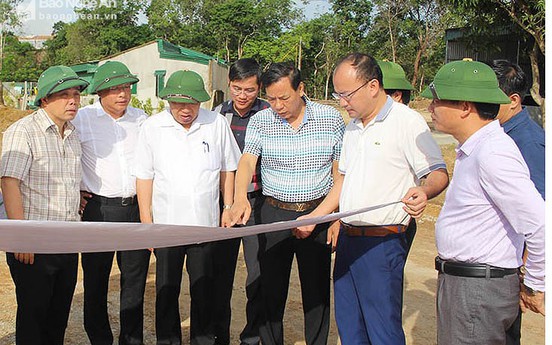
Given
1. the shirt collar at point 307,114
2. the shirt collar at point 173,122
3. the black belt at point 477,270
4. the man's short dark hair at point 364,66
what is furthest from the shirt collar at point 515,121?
the shirt collar at point 173,122

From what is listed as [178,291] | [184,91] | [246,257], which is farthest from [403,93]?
[178,291]

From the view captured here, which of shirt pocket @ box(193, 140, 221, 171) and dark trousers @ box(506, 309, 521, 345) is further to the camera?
shirt pocket @ box(193, 140, 221, 171)

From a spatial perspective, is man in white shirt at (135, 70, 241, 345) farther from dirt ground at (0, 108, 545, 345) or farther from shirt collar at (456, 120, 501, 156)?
shirt collar at (456, 120, 501, 156)

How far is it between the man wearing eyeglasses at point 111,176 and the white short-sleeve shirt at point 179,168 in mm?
195

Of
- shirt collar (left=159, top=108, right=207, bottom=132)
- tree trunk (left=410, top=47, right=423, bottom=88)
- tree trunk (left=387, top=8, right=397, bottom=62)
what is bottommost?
shirt collar (left=159, top=108, right=207, bottom=132)

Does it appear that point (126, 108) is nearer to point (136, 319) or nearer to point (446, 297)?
point (136, 319)

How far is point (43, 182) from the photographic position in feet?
10.4

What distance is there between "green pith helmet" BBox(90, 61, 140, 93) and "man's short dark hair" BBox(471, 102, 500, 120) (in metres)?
2.10

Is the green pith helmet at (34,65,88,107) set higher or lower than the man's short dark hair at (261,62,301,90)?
lower

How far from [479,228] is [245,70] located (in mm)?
2158

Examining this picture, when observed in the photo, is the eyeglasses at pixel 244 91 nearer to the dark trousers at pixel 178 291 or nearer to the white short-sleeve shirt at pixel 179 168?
the white short-sleeve shirt at pixel 179 168

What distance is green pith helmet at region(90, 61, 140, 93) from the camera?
3.57 meters

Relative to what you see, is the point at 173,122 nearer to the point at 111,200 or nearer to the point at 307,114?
the point at 111,200

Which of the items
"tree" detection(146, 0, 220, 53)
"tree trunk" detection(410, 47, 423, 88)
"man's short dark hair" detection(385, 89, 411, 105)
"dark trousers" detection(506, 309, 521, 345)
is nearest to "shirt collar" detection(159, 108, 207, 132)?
"man's short dark hair" detection(385, 89, 411, 105)
